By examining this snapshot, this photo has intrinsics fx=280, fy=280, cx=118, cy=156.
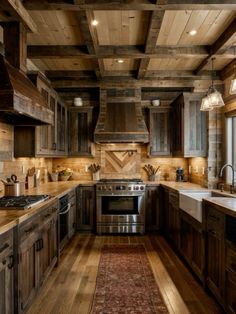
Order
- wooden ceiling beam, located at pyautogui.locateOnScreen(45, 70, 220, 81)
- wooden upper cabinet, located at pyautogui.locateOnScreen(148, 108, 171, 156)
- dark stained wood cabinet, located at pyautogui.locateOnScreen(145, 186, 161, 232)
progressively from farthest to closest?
wooden upper cabinet, located at pyautogui.locateOnScreen(148, 108, 171, 156) → dark stained wood cabinet, located at pyautogui.locateOnScreen(145, 186, 161, 232) → wooden ceiling beam, located at pyautogui.locateOnScreen(45, 70, 220, 81)

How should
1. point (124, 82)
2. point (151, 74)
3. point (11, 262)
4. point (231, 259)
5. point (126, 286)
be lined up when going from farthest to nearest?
point (124, 82)
point (151, 74)
point (126, 286)
point (231, 259)
point (11, 262)

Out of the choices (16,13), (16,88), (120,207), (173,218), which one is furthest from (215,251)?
(16,13)

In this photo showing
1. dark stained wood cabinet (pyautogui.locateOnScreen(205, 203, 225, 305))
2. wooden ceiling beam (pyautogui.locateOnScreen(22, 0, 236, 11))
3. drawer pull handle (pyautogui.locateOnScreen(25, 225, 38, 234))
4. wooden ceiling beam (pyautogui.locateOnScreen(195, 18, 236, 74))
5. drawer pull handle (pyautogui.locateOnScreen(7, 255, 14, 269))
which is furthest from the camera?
wooden ceiling beam (pyautogui.locateOnScreen(195, 18, 236, 74))

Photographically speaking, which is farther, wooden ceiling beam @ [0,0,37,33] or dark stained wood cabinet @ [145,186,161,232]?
dark stained wood cabinet @ [145,186,161,232]

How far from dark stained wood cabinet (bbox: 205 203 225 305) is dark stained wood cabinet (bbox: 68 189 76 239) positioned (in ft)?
7.98

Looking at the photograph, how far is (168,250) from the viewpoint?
4.34 m

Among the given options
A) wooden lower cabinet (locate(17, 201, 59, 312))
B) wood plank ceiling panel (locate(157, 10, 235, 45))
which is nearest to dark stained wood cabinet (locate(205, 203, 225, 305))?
wooden lower cabinet (locate(17, 201, 59, 312))

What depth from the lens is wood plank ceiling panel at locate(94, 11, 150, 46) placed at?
306 centimetres

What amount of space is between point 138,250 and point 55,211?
1.57 meters

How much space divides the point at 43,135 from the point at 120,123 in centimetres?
167

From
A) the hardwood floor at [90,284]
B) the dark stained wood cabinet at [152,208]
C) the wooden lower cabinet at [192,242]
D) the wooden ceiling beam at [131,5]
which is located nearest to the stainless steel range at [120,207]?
the dark stained wood cabinet at [152,208]

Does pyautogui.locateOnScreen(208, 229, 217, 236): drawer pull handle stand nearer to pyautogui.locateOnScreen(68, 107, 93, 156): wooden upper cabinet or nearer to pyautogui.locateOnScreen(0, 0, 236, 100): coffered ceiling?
pyautogui.locateOnScreen(0, 0, 236, 100): coffered ceiling

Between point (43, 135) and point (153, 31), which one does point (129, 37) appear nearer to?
point (153, 31)

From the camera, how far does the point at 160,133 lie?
18.6ft
